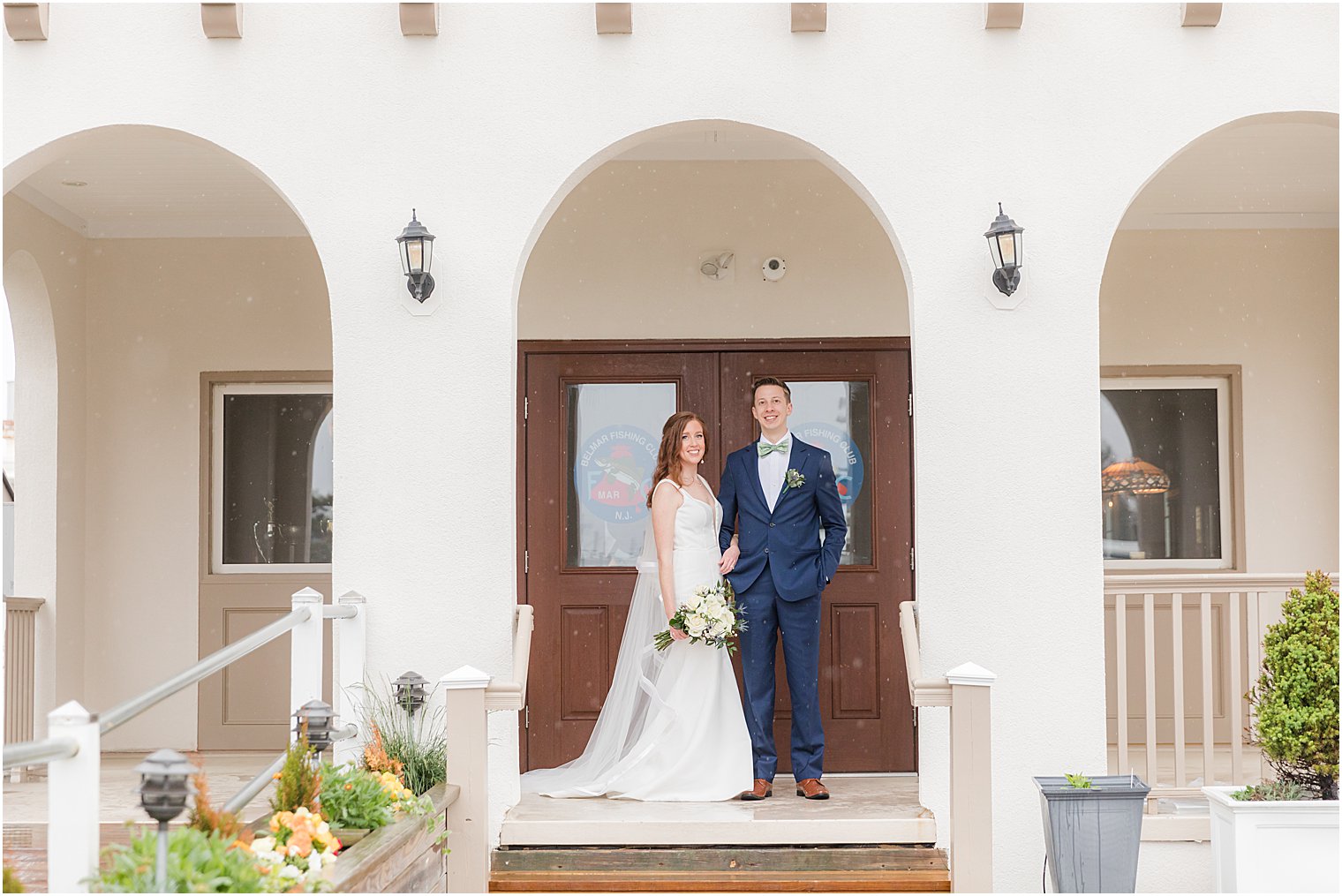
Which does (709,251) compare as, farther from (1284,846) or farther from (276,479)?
(1284,846)

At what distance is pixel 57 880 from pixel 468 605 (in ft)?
7.88

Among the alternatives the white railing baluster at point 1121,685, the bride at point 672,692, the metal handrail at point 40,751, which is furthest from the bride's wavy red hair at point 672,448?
the metal handrail at point 40,751

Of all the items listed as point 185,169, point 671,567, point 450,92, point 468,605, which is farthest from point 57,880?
point 185,169

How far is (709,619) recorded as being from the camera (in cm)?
530

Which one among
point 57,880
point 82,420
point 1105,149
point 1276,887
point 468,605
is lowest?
point 1276,887

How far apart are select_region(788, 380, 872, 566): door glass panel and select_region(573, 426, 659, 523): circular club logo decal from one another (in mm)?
834

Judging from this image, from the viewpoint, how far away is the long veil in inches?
219

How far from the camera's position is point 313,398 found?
7.68 metres

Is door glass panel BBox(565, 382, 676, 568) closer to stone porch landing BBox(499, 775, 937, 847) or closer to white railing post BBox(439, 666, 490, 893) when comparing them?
stone porch landing BBox(499, 775, 937, 847)

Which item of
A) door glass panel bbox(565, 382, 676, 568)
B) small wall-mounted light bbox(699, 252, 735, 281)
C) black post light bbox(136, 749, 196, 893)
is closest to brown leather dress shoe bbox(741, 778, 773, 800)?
door glass panel bbox(565, 382, 676, 568)

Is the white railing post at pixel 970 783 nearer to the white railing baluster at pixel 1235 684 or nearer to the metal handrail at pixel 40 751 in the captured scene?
the white railing baluster at pixel 1235 684

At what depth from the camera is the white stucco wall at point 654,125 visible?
16.9 feet

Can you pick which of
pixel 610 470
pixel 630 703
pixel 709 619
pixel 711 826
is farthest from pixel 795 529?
pixel 610 470

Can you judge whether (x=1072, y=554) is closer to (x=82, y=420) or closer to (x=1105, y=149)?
(x=1105, y=149)
